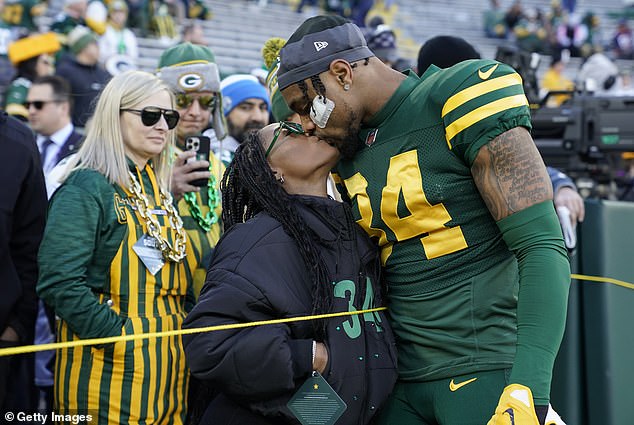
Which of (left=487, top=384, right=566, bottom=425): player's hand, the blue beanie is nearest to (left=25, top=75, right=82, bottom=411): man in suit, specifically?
the blue beanie

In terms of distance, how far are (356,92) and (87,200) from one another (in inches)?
50.5

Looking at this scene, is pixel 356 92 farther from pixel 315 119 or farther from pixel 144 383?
pixel 144 383

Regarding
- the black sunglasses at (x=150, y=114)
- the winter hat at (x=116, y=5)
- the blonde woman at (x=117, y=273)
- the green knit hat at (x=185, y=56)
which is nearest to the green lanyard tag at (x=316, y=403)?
the blonde woman at (x=117, y=273)

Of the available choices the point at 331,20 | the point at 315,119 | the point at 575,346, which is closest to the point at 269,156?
the point at 315,119

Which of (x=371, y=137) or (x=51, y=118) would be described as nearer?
(x=371, y=137)

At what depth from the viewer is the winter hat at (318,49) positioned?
237 cm

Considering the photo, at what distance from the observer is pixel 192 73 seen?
166 inches

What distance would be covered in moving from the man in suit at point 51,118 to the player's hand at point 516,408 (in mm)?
4179

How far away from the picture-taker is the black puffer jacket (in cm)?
222

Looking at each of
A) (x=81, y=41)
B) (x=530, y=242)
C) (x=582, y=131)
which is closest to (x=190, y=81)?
(x=582, y=131)

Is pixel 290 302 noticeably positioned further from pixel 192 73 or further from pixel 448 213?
pixel 192 73

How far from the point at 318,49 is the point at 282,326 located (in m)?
0.78

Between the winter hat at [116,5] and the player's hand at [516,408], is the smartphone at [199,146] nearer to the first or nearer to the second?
the player's hand at [516,408]

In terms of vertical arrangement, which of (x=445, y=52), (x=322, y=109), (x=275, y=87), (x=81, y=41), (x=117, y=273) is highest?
(x=322, y=109)
